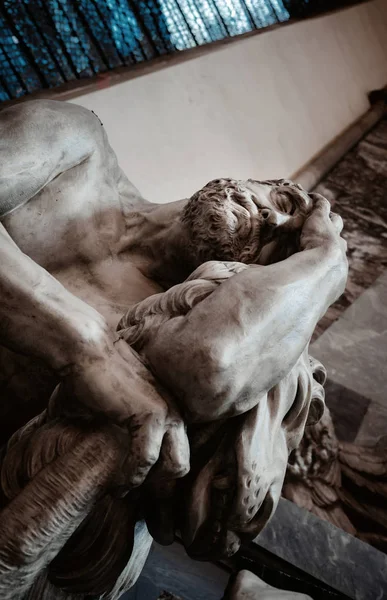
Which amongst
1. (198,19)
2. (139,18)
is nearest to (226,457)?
(139,18)

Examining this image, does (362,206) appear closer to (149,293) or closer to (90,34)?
(90,34)

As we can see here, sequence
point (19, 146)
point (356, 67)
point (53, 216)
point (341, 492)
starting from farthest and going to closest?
point (356, 67), point (341, 492), point (53, 216), point (19, 146)

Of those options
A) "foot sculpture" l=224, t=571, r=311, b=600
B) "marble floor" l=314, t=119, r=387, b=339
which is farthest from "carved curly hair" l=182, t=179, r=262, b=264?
"marble floor" l=314, t=119, r=387, b=339

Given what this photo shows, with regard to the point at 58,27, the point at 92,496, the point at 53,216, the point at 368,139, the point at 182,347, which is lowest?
the point at 368,139

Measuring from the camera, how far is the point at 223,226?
1.52m

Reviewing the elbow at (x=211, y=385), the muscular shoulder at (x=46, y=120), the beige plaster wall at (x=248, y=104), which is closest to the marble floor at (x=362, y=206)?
the beige plaster wall at (x=248, y=104)

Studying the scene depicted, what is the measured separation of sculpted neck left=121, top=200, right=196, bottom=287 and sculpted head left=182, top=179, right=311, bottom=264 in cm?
6

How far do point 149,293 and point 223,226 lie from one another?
0.28 m

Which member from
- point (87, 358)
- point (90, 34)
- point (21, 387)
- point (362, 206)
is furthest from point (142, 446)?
point (362, 206)

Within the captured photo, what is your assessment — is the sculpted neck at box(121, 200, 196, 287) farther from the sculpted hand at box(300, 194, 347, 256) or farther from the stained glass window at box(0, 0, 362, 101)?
the stained glass window at box(0, 0, 362, 101)

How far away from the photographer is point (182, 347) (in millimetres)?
1062

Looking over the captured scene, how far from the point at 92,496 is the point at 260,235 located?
2.45 feet

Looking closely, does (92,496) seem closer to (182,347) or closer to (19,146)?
(182,347)

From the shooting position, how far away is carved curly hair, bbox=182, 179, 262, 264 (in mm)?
1519
